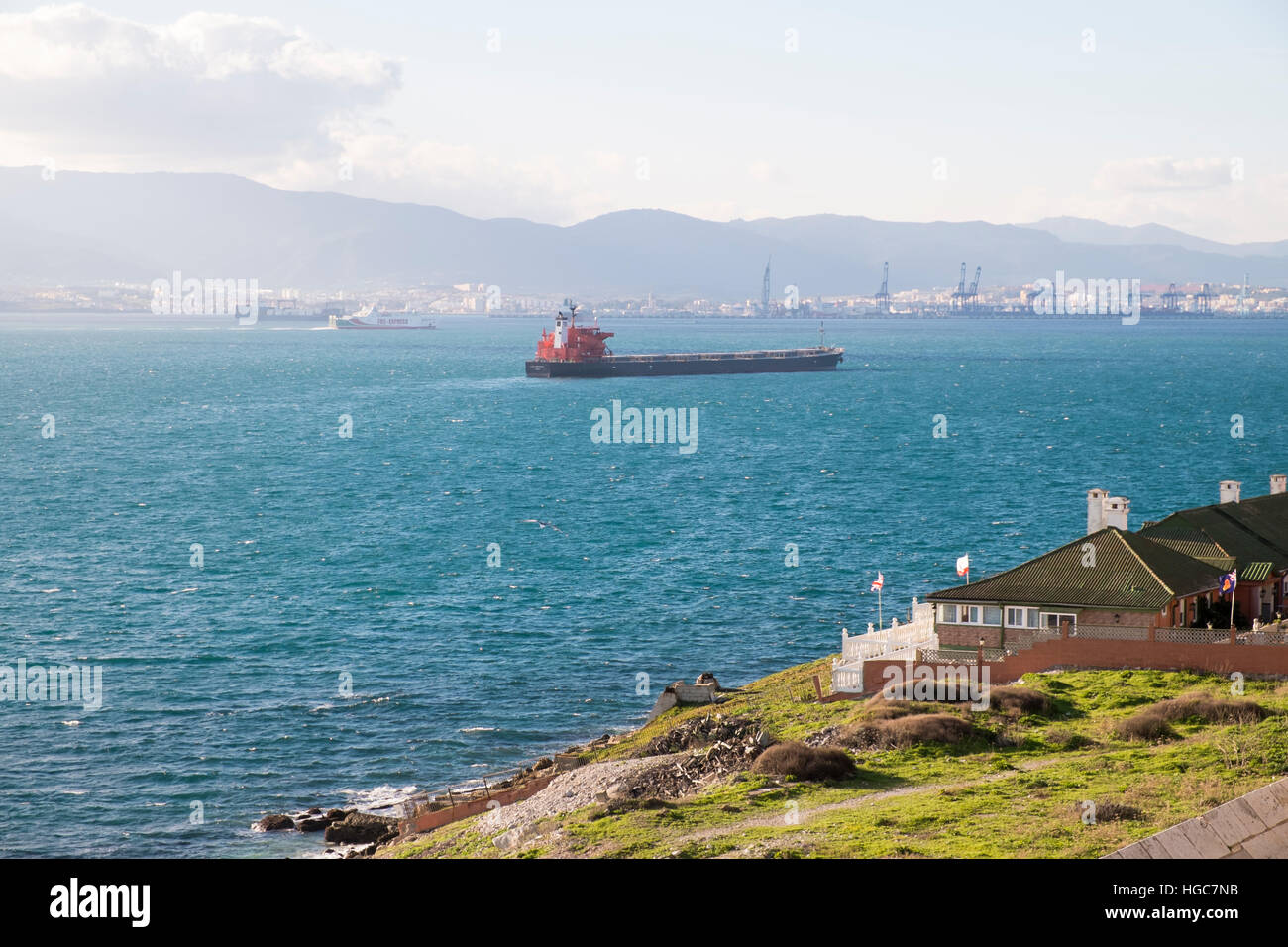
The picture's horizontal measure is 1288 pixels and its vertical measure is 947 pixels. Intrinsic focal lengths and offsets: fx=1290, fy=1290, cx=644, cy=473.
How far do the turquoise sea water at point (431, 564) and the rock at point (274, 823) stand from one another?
94 centimetres

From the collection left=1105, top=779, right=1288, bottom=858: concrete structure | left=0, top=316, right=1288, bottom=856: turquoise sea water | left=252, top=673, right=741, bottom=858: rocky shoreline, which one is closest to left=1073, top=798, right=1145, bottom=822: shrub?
left=252, top=673, right=741, bottom=858: rocky shoreline

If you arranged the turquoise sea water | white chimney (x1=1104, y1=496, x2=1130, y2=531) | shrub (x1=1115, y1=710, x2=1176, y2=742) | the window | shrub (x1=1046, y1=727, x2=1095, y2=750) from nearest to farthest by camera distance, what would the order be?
shrub (x1=1115, y1=710, x2=1176, y2=742)
shrub (x1=1046, y1=727, x2=1095, y2=750)
the window
the turquoise sea water
white chimney (x1=1104, y1=496, x2=1130, y2=531)

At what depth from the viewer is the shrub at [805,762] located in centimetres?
2372

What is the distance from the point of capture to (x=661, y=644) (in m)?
47.2

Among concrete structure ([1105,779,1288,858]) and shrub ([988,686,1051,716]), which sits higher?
concrete structure ([1105,779,1288,858])

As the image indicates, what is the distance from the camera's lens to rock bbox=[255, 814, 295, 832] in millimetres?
30047

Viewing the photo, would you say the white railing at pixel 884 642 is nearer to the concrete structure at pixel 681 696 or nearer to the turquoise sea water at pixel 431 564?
the concrete structure at pixel 681 696

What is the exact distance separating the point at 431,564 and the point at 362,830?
35441 mm

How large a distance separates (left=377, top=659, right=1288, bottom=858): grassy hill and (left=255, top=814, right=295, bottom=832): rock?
4.60 m

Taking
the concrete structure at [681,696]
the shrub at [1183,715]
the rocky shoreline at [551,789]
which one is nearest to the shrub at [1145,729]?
the shrub at [1183,715]

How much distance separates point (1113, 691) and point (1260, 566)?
Answer: 9971 millimetres

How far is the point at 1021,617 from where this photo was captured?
105 feet

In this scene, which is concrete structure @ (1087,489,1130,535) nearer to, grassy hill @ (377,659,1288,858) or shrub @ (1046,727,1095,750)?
grassy hill @ (377,659,1288,858)
